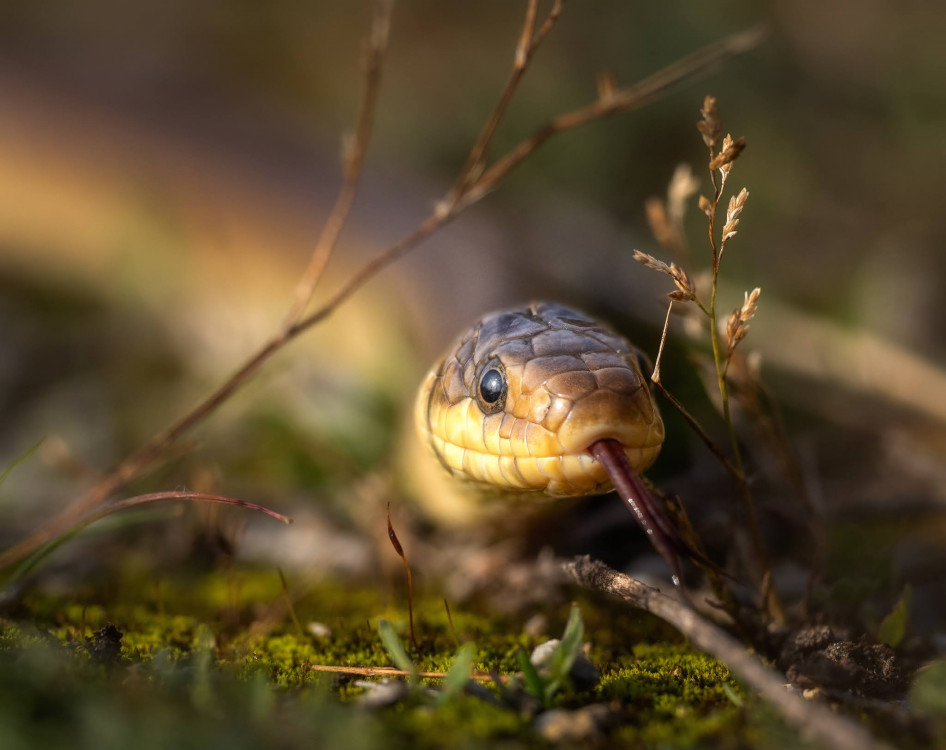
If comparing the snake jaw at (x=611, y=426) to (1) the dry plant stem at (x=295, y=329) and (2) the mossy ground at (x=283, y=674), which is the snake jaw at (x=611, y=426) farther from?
(1) the dry plant stem at (x=295, y=329)

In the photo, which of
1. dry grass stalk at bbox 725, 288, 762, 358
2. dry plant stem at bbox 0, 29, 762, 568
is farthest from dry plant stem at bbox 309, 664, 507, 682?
dry grass stalk at bbox 725, 288, 762, 358

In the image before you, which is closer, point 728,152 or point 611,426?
point 728,152

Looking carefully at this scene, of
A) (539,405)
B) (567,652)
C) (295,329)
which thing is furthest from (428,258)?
(567,652)

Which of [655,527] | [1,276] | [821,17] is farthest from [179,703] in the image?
[821,17]

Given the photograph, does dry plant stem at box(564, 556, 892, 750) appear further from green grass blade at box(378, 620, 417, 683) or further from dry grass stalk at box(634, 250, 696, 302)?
dry grass stalk at box(634, 250, 696, 302)

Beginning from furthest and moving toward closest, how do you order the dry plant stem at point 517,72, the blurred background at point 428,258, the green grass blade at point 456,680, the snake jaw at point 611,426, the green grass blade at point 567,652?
1. the blurred background at point 428,258
2. the dry plant stem at point 517,72
3. the snake jaw at point 611,426
4. the green grass blade at point 567,652
5. the green grass blade at point 456,680

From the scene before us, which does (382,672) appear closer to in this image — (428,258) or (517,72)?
(517,72)

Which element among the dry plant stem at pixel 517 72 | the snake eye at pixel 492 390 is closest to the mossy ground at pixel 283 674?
the snake eye at pixel 492 390
